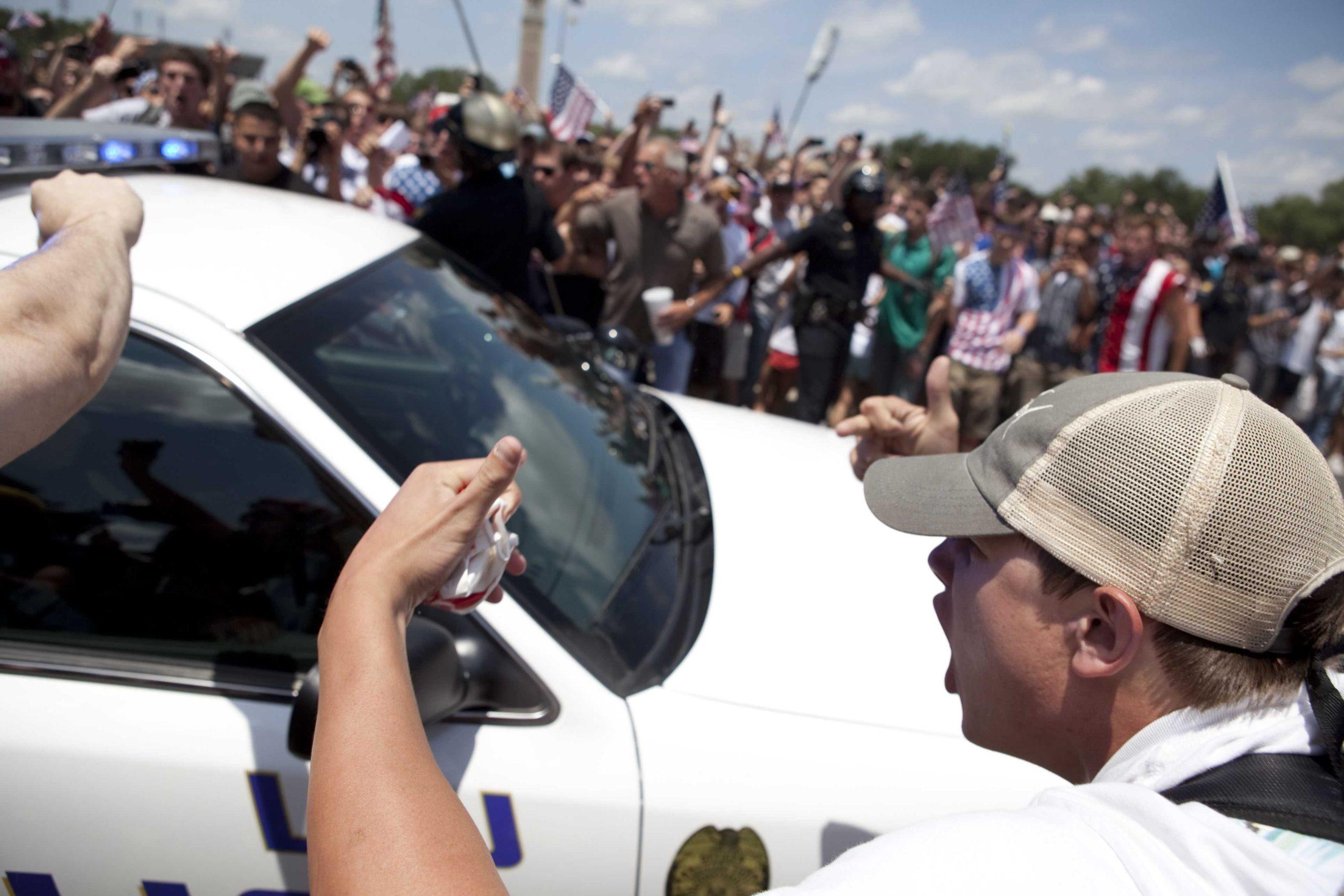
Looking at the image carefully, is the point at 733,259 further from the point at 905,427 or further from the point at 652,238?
the point at 905,427

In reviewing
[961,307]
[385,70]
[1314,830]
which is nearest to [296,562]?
[1314,830]

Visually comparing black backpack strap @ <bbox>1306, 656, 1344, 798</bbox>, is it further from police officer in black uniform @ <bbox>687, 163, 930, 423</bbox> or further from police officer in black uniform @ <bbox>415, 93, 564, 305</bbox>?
police officer in black uniform @ <bbox>687, 163, 930, 423</bbox>

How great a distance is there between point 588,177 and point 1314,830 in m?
6.36

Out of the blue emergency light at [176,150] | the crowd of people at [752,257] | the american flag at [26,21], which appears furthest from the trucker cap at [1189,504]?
the american flag at [26,21]

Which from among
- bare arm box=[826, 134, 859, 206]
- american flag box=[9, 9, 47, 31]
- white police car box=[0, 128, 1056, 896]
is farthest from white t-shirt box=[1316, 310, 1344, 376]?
american flag box=[9, 9, 47, 31]

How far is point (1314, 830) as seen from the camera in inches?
29.4

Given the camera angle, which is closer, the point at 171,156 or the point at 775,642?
the point at 775,642

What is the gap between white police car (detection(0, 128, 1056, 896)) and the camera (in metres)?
1.38

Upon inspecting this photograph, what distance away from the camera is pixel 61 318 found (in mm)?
938

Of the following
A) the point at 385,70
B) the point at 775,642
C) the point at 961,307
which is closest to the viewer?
the point at 775,642

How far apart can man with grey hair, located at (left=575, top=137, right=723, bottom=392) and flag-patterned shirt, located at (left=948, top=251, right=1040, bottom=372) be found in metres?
1.91

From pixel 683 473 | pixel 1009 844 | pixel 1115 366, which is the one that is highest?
pixel 1009 844

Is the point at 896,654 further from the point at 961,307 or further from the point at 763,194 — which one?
the point at 763,194

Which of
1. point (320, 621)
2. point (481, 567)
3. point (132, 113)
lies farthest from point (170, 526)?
point (132, 113)
